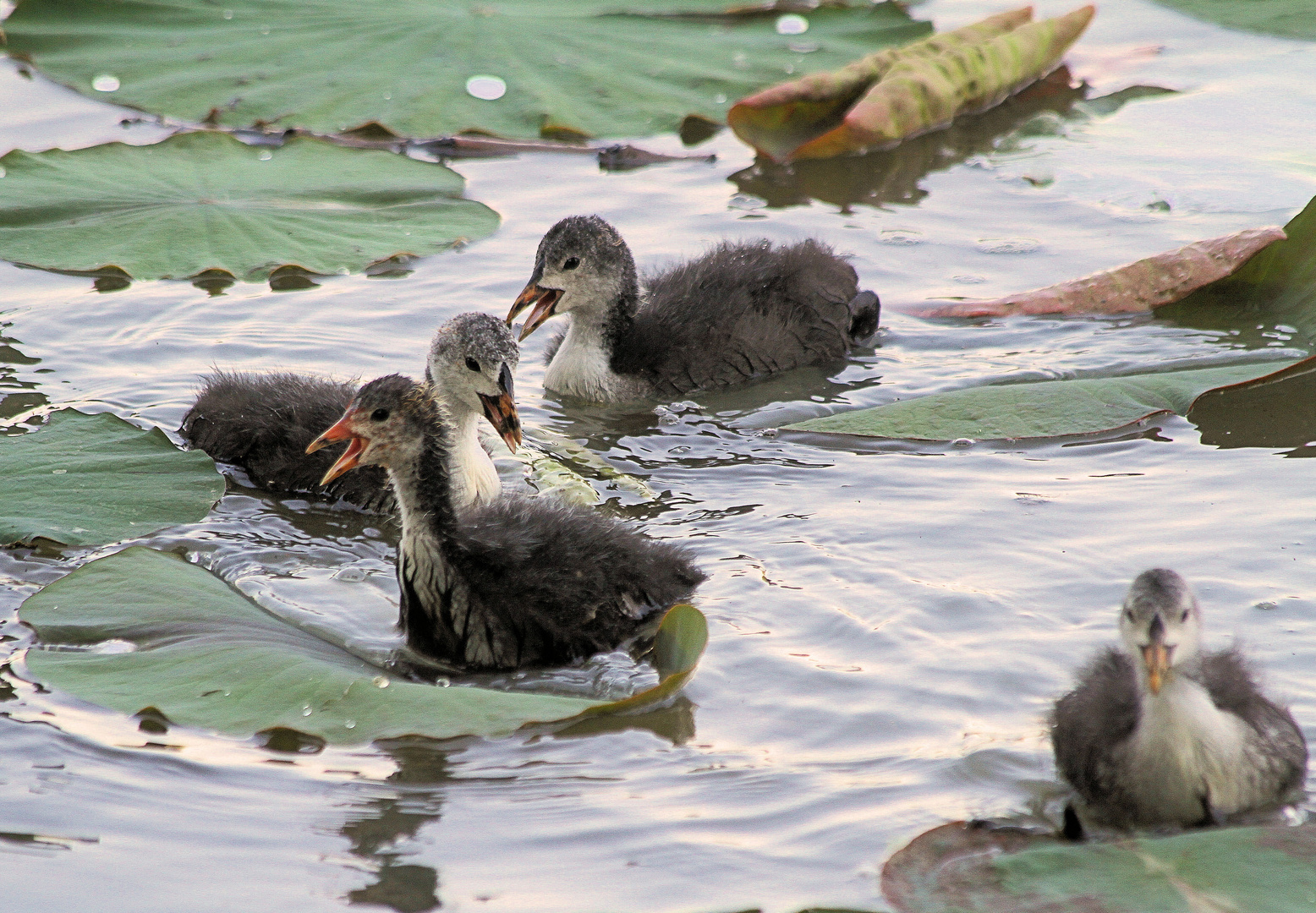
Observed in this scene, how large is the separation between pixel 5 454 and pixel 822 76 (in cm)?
489

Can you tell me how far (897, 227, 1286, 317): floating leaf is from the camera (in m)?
6.56

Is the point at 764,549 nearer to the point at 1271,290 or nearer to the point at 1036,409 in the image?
the point at 1036,409

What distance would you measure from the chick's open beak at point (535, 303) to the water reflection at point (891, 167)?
1.92 meters

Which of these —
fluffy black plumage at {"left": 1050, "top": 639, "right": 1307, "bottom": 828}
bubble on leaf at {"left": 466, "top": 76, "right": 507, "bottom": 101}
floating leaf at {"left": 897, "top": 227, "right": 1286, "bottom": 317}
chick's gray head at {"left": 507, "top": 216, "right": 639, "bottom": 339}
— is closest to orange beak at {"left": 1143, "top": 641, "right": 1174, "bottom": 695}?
fluffy black plumage at {"left": 1050, "top": 639, "right": 1307, "bottom": 828}

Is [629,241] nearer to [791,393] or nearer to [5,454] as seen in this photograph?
[791,393]

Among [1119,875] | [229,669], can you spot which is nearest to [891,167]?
[229,669]

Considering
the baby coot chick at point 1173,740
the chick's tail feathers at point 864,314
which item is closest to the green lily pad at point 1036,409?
the chick's tail feathers at point 864,314

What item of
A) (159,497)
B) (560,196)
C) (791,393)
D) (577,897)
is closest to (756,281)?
(791,393)

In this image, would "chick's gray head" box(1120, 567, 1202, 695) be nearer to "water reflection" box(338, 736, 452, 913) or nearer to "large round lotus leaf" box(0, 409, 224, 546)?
"water reflection" box(338, 736, 452, 913)

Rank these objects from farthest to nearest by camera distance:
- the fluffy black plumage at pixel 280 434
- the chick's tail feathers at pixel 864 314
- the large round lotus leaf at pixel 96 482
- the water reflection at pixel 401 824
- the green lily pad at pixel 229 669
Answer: the chick's tail feathers at pixel 864 314 → the fluffy black plumage at pixel 280 434 → the large round lotus leaf at pixel 96 482 → the green lily pad at pixel 229 669 → the water reflection at pixel 401 824

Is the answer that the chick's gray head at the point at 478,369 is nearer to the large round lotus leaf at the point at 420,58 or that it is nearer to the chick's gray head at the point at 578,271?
the chick's gray head at the point at 578,271

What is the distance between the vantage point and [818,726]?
4066 mm

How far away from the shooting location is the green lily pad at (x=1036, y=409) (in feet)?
18.4

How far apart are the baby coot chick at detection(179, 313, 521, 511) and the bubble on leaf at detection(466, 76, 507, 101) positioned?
10.2ft
